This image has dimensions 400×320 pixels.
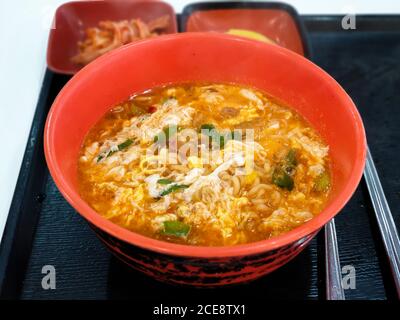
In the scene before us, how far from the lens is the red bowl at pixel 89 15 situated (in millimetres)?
2727

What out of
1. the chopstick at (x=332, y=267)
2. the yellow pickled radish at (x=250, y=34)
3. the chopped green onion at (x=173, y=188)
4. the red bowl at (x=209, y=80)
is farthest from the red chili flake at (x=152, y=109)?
the yellow pickled radish at (x=250, y=34)

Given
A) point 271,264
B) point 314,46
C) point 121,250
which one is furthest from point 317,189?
point 314,46

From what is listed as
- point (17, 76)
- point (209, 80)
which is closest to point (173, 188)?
point (209, 80)

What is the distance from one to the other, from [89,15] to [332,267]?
2165 mm

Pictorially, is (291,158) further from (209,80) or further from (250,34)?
(250,34)

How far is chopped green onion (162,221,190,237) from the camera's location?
1.49m

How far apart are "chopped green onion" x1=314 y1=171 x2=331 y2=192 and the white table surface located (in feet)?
3.94

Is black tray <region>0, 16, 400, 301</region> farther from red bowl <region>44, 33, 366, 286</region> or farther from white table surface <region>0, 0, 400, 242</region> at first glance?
red bowl <region>44, 33, 366, 286</region>

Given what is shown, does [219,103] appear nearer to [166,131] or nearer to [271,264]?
[166,131]

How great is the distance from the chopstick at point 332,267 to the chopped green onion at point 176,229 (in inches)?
20.9

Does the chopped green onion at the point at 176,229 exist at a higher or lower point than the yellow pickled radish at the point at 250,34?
lower

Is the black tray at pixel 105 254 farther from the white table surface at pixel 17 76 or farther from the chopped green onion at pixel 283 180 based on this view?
the chopped green onion at pixel 283 180

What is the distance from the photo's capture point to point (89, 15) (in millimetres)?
2855
